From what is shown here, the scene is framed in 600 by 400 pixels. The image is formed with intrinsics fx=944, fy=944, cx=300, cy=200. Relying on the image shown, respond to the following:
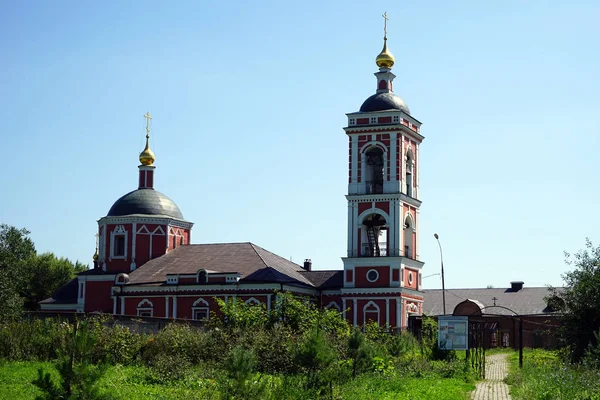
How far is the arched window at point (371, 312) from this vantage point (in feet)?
150

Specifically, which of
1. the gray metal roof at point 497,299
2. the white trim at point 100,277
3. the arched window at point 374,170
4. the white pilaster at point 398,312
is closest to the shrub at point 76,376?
the white pilaster at point 398,312

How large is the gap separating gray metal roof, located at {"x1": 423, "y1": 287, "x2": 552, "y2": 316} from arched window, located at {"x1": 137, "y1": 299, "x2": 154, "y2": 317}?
17598 mm

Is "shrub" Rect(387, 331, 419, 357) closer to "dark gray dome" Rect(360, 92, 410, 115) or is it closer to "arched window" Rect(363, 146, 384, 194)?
→ "arched window" Rect(363, 146, 384, 194)

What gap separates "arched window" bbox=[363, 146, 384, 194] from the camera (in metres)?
46.9

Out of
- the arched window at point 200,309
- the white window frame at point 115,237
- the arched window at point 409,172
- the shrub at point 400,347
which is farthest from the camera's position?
the white window frame at point 115,237

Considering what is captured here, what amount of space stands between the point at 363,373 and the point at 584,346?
294 inches

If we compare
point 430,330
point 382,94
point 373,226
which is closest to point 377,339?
point 430,330

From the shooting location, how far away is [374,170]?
4769 cm

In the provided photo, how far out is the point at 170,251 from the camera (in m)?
52.4

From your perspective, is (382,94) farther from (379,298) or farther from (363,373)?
(363,373)

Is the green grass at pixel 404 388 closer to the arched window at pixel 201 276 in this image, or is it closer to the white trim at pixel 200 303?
the white trim at pixel 200 303

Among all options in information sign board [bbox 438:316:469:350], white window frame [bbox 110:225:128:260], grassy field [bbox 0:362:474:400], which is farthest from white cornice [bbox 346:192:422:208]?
grassy field [bbox 0:362:474:400]

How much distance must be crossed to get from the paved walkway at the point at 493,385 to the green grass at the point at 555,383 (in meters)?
0.25

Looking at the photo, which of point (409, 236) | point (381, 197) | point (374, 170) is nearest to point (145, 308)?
point (381, 197)
